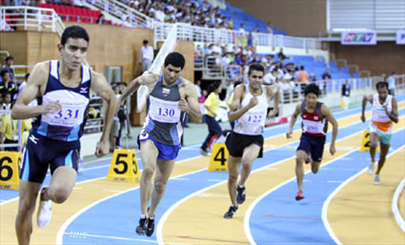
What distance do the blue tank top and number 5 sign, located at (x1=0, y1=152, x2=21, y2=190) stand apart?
5.93 m

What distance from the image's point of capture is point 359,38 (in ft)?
161

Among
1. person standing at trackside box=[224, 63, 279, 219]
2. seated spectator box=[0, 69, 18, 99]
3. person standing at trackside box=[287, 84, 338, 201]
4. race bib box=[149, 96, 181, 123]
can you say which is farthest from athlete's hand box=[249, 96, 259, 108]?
seated spectator box=[0, 69, 18, 99]

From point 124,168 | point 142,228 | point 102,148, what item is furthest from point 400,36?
point 102,148

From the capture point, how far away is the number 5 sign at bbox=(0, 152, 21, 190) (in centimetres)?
1402

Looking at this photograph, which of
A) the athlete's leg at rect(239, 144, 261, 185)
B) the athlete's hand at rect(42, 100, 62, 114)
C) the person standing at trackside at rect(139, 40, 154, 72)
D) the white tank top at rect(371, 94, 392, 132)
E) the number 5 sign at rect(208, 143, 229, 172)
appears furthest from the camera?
the person standing at trackside at rect(139, 40, 154, 72)

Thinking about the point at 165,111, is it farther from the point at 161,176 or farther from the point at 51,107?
the point at 51,107

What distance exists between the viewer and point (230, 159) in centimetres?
1108

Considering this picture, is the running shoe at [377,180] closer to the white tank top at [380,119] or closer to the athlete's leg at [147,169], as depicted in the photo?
the white tank top at [380,119]

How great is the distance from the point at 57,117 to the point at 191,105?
241 centimetres

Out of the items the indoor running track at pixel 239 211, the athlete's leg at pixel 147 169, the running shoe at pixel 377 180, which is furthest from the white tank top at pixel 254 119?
the running shoe at pixel 377 180

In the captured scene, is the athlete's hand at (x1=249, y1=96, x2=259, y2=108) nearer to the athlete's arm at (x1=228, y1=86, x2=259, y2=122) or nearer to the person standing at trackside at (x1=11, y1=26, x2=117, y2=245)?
the athlete's arm at (x1=228, y1=86, x2=259, y2=122)

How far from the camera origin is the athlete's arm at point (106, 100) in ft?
22.3

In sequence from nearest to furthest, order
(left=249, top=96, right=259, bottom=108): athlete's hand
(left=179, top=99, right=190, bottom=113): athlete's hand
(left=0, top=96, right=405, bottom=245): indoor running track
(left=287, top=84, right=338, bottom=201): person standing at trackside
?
(left=179, top=99, right=190, bottom=113): athlete's hand
(left=249, top=96, right=259, bottom=108): athlete's hand
(left=0, top=96, right=405, bottom=245): indoor running track
(left=287, top=84, right=338, bottom=201): person standing at trackside

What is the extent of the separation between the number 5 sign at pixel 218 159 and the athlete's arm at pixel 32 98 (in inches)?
416
